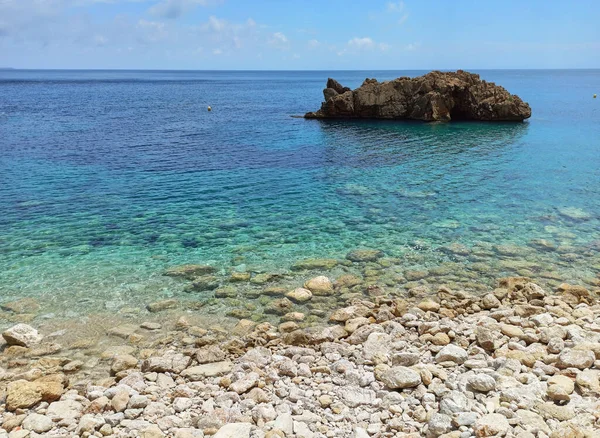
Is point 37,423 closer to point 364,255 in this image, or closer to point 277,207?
point 364,255

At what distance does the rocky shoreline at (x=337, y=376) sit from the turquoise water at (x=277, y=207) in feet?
8.63

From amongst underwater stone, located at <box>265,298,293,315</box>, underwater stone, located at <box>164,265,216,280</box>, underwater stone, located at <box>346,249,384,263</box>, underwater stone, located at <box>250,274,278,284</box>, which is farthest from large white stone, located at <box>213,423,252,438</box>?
underwater stone, located at <box>346,249,384,263</box>

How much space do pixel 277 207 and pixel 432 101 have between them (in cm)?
4711

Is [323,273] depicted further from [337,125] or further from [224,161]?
[337,125]

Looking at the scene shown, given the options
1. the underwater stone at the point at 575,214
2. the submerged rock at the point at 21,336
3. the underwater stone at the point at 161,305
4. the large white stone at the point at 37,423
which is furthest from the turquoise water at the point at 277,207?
the large white stone at the point at 37,423

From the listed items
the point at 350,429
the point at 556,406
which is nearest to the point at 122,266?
the point at 350,429

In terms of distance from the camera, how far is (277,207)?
91.9 feet

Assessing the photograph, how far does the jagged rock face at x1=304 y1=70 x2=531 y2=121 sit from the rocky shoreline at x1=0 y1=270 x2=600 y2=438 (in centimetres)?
5594

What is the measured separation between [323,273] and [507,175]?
23057mm

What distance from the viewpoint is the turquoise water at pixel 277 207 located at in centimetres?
1922

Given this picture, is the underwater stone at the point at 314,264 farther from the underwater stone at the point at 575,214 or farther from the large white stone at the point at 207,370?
the underwater stone at the point at 575,214

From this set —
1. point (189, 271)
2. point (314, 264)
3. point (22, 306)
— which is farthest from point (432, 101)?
point (22, 306)

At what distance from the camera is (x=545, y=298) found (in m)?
16.2

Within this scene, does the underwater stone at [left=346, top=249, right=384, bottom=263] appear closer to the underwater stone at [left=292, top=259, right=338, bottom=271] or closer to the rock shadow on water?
the underwater stone at [left=292, top=259, right=338, bottom=271]
